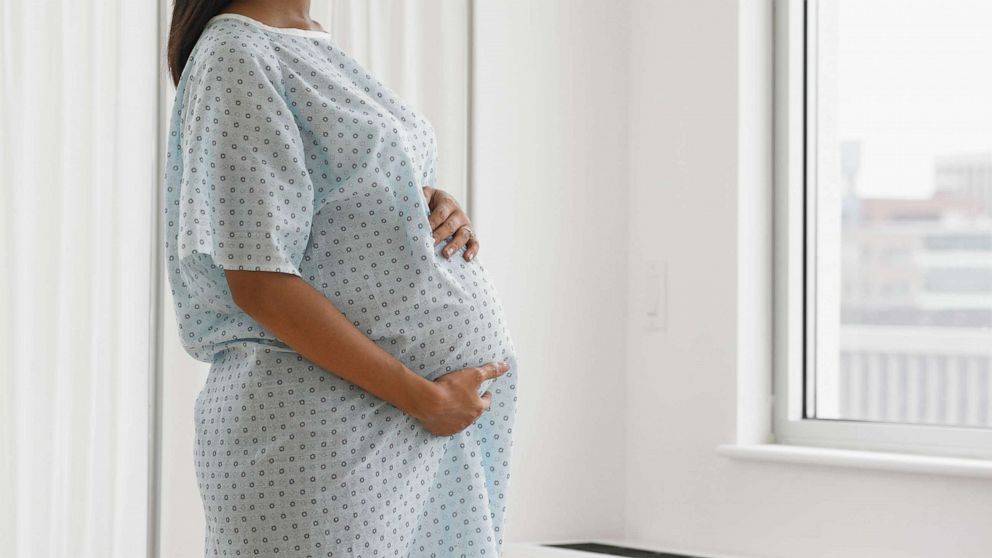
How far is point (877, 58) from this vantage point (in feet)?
7.90

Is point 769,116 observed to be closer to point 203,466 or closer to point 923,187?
Result: point 923,187

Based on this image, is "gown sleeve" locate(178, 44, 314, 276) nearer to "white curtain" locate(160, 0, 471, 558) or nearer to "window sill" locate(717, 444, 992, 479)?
"white curtain" locate(160, 0, 471, 558)

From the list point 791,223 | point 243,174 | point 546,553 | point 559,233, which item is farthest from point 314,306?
point 791,223

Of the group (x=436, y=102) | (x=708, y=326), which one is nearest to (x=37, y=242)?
(x=436, y=102)

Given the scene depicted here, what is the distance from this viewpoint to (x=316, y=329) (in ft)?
3.39

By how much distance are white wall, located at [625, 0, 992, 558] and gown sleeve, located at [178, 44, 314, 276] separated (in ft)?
4.95

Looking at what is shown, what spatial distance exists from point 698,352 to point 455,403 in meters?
1.42

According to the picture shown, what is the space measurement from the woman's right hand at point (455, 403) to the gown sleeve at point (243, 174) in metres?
0.19

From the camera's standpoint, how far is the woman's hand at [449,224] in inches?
46.4

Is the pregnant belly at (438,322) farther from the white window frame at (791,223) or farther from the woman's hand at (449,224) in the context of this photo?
the white window frame at (791,223)

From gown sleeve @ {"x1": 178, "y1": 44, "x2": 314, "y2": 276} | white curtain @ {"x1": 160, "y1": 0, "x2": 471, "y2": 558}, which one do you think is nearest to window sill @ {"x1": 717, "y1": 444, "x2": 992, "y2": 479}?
white curtain @ {"x1": 160, "y1": 0, "x2": 471, "y2": 558}

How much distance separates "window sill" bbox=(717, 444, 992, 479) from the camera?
6.64 ft

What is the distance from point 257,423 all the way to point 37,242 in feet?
2.50

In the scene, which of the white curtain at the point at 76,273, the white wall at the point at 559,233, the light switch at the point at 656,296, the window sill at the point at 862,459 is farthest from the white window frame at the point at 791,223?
the white curtain at the point at 76,273
